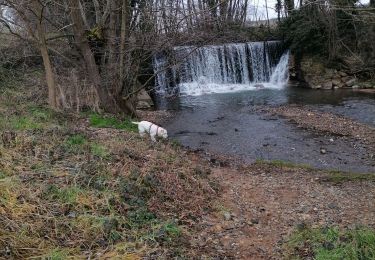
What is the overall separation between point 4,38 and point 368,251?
14.2 metres

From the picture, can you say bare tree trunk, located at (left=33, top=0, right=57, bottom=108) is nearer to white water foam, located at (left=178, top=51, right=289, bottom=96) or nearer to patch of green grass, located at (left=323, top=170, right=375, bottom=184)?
patch of green grass, located at (left=323, top=170, right=375, bottom=184)

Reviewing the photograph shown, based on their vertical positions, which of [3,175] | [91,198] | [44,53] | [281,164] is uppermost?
[44,53]

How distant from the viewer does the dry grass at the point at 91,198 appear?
377 centimetres

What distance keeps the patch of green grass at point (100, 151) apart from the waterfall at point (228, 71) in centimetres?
1312

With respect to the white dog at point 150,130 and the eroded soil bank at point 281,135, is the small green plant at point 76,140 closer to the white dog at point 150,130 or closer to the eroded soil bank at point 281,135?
the white dog at point 150,130

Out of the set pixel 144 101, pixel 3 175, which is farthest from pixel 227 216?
pixel 144 101

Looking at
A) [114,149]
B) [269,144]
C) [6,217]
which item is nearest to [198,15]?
[269,144]

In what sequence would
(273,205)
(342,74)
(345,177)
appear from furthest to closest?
1. (342,74)
2. (345,177)
3. (273,205)

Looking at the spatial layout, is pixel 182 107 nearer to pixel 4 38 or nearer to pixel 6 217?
pixel 4 38

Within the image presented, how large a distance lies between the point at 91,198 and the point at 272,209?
2.64 meters

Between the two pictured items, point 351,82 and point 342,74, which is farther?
point 342,74

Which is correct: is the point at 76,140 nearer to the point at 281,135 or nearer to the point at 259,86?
the point at 281,135

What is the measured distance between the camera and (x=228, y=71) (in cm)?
2164

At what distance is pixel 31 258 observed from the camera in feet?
11.2
